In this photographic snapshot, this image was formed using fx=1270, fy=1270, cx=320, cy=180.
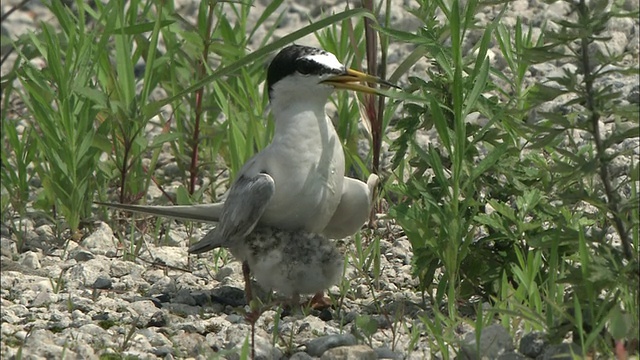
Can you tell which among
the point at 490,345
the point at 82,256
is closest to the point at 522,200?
the point at 490,345

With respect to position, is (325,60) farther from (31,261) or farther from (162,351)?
(31,261)

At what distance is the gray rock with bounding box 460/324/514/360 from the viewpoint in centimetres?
436

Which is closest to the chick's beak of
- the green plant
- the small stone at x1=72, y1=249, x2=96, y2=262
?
the green plant

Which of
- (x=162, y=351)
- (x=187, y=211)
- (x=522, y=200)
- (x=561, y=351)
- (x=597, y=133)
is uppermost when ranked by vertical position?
(x=597, y=133)

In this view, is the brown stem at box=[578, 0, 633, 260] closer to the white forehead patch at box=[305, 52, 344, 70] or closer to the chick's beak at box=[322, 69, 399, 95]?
the chick's beak at box=[322, 69, 399, 95]

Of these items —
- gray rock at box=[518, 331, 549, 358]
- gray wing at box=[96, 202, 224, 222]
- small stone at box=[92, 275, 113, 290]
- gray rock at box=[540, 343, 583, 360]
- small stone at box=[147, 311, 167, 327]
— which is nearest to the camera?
gray rock at box=[540, 343, 583, 360]

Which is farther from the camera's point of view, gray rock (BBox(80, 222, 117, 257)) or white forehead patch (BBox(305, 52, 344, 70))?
gray rock (BBox(80, 222, 117, 257))

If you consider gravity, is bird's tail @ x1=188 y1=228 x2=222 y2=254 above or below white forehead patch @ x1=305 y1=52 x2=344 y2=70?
below

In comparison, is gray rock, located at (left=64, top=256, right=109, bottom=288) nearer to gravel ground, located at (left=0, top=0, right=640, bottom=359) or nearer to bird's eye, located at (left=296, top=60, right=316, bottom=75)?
gravel ground, located at (left=0, top=0, right=640, bottom=359)

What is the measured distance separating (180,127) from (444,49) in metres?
2.19

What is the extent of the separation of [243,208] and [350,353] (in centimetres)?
105

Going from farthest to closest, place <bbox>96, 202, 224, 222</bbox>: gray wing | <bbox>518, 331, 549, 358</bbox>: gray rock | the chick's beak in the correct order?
<bbox>96, 202, 224, 222</bbox>: gray wing → the chick's beak → <bbox>518, 331, 549, 358</bbox>: gray rock

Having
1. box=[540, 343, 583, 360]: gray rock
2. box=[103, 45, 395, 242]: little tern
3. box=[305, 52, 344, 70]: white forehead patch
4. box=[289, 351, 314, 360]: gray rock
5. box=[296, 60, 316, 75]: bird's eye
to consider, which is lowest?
box=[289, 351, 314, 360]: gray rock

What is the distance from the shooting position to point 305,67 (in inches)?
215
